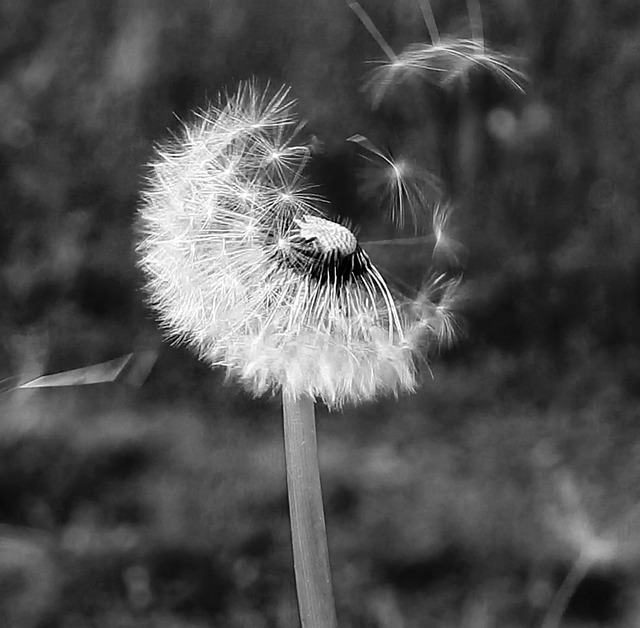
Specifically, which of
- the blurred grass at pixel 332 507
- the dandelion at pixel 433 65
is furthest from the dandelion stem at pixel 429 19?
the blurred grass at pixel 332 507

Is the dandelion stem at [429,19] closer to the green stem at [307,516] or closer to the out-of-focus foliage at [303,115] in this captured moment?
the out-of-focus foliage at [303,115]

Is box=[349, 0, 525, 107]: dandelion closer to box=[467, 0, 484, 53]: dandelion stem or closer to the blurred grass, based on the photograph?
box=[467, 0, 484, 53]: dandelion stem

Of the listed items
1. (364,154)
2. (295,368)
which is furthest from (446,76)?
(295,368)

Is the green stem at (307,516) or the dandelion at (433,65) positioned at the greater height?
the dandelion at (433,65)

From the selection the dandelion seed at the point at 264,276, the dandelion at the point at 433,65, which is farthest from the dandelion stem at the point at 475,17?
the dandelion seed at the point at 264,276

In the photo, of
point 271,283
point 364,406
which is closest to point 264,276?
point 271,283

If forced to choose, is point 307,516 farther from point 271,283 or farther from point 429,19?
point 429,19

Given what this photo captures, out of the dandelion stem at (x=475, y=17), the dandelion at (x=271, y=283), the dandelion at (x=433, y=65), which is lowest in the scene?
the dandelion at (x=271, y=283)
